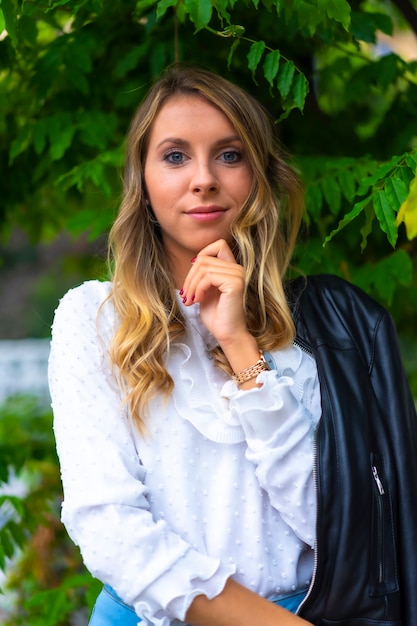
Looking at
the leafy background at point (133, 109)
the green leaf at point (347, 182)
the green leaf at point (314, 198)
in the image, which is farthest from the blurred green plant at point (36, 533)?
the green leaf at point (347, 182)

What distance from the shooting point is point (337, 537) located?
2246mm

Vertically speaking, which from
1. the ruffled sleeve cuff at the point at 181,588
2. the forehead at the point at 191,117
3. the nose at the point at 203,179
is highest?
the forehead at the point at 191,117

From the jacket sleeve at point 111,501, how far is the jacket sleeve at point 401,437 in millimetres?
517

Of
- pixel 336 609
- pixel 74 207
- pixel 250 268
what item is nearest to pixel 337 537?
pixel 336 609

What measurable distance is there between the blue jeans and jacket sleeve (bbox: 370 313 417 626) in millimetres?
289

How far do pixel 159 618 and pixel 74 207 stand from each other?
2.68 m

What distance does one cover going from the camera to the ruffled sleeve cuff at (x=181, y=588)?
6.72 ft

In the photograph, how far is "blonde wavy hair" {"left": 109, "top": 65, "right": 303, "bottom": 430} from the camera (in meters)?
2.52

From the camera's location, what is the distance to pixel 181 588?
2.05 meters

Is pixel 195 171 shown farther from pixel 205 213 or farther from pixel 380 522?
pixel 380 522

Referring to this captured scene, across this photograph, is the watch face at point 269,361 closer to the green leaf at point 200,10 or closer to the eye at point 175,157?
the eye at point 175,157

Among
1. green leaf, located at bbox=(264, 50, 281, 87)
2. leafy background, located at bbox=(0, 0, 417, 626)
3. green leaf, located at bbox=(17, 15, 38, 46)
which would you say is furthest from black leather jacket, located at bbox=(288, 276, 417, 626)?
green leaf, located at bbox=(17, 15, 38, 46)

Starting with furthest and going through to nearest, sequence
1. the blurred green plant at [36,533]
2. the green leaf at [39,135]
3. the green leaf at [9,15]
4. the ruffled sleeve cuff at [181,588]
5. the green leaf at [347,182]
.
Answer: the blurred green plant at [36,533] < the green leaf at [39,135] < the green leaf at [347,182] < the green leaf at [9,15] < the ruffled sleeve cuff at [181,588]

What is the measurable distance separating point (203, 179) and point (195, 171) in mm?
45
